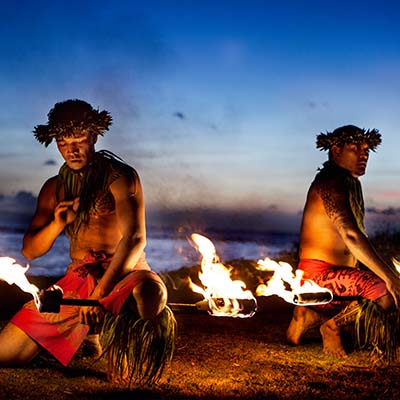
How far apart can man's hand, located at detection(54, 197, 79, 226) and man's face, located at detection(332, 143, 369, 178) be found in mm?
2370

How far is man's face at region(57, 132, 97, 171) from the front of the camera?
4.79 metres

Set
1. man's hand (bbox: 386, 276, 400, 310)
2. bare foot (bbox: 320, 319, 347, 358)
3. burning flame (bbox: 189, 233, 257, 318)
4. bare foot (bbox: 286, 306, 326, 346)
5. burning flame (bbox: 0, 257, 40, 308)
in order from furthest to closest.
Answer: bare foot (bbox: 286, 306, 326, 346)
bare foot (bbox: 320, 319, 347, 358)
man's hand (bbox: 386, 276, 400, 310)
burning flame (bbox: 189, 233, 257, 318)
burning flame (bbox: 0, 257, 40, 308)

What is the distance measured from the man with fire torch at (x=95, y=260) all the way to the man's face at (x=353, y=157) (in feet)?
6.70

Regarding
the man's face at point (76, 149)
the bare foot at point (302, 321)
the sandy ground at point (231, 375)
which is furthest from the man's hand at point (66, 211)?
the bare foot at point (302, 321)

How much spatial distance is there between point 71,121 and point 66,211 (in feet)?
2.06

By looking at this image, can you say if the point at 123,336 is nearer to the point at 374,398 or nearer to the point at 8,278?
the point at 8,278

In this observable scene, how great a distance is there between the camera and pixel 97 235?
15.6ft

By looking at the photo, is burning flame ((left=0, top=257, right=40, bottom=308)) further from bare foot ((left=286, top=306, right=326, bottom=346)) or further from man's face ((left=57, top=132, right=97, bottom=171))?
bare foot ((left=286, top=306, right=326, bottom=346))

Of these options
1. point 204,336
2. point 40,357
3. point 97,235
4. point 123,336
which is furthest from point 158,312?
point 204,336

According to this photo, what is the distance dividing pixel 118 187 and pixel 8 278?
0.95m

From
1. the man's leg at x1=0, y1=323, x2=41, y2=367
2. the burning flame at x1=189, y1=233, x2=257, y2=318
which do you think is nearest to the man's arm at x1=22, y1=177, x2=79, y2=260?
the man's leg at x1=0, y1=323, x2=41, y2=367

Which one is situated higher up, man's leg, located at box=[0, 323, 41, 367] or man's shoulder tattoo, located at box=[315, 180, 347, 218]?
man's shoulder tattoo, located at box=[315, 180, 347, 218]

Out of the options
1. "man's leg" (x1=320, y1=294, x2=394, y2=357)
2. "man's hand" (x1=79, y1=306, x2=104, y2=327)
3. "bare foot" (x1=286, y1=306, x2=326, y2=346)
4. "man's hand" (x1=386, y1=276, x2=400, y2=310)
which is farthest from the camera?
"bare foot" (x1=286, y1=306, x2=326, y2=346)

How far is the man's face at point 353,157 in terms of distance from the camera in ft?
19.1
